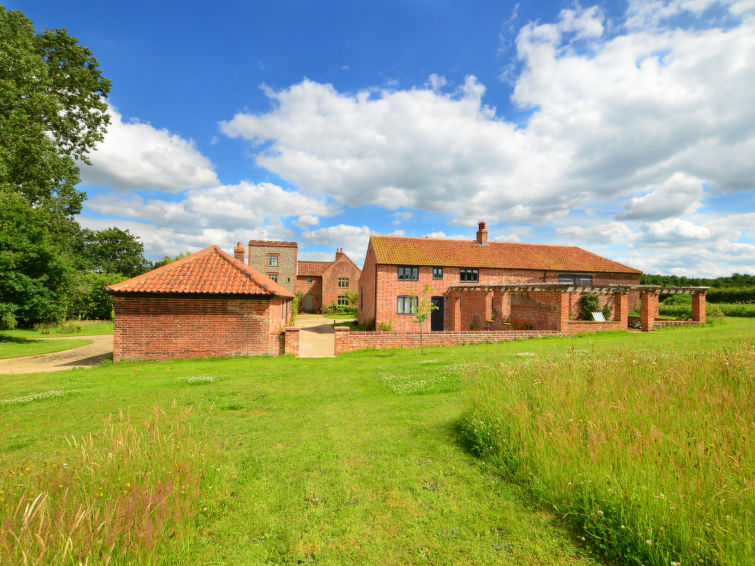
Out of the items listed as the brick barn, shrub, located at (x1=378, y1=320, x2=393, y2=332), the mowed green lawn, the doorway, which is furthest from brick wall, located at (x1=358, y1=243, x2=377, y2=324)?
the mowed green lawn

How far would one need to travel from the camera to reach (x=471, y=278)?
26.6m

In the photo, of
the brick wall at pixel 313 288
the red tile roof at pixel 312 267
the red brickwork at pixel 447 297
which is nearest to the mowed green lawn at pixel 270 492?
the red brickwork at pixel 447 297

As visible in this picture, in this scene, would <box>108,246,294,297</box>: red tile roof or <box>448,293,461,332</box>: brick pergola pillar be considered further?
<box>448,293,461,332</box>: brick pergola pillar

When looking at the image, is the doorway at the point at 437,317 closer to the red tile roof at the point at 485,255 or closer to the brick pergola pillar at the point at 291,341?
the red tile roof at the point at 485,255

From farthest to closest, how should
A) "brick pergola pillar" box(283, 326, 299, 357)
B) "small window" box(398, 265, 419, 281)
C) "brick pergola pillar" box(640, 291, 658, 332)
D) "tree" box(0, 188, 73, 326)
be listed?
"small window" box(398, 265, 419, 281) → "brick pergola pillar" box(640, 291, 658, 332) → "tree" box(0, 188, 73, 326) → "brick pergola pillar" box(283, 326, 299, 357)

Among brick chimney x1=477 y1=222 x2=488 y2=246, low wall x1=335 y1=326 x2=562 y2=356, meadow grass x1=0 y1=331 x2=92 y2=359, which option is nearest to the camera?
low wall x1=335 y1=326 x2=562 y2=356

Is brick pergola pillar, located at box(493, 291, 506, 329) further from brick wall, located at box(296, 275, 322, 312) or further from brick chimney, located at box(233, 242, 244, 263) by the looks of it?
brick wall, located at box(296, 275, 322, 312)

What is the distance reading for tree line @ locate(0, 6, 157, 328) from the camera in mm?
16812

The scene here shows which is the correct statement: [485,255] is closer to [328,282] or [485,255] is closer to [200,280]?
[200,280]

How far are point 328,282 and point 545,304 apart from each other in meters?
A: 33.6

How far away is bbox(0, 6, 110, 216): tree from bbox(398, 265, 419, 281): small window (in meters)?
22.5

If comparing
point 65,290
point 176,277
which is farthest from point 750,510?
point 65,290

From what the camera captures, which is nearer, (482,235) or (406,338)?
(406,338)

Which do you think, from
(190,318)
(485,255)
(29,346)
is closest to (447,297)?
(485,255)
